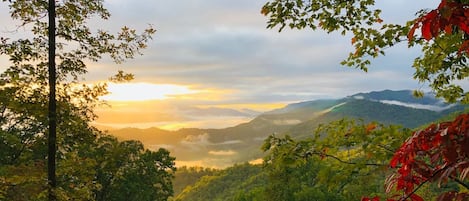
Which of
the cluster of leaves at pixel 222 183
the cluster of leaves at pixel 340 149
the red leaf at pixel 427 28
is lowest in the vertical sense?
the cluster of leaves at pixel 222 183

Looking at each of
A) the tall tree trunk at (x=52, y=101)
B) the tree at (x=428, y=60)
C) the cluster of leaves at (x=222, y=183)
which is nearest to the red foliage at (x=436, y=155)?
the tree at (x=428, y=60)

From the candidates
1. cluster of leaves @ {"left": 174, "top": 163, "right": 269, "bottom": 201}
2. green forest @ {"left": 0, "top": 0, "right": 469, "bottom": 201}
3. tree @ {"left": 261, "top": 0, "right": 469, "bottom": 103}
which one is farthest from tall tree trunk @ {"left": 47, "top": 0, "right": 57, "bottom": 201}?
cluster of leaves @ {"left": 174, "top": 163, "right": 269, "bottom": 201}

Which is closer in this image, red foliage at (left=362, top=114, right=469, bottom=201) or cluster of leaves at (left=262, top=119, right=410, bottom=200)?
red foliage at (left=362, top=114, right=469, bottom=201)

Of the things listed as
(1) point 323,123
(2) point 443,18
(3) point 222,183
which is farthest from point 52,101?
(3) point 222,183

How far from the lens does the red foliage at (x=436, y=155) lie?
8.76 ft

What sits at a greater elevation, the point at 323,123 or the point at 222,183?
the point at 323,123

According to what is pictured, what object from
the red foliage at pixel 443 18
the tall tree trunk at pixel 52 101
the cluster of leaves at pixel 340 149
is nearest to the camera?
the red foliage at pixel 443 18

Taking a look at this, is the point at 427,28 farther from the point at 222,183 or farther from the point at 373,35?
the point at 222,183

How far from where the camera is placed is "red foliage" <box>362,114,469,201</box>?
267cm

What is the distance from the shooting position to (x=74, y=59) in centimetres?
1038

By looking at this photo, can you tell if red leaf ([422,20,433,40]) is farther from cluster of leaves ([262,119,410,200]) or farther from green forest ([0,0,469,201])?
cluster of leaves ([262,119,410,200])

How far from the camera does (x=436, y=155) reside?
2826 mm

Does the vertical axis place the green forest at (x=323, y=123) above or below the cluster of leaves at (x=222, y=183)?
above

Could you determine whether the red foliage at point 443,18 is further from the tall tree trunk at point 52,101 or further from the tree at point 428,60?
the tall tree trunk at point 52,101
